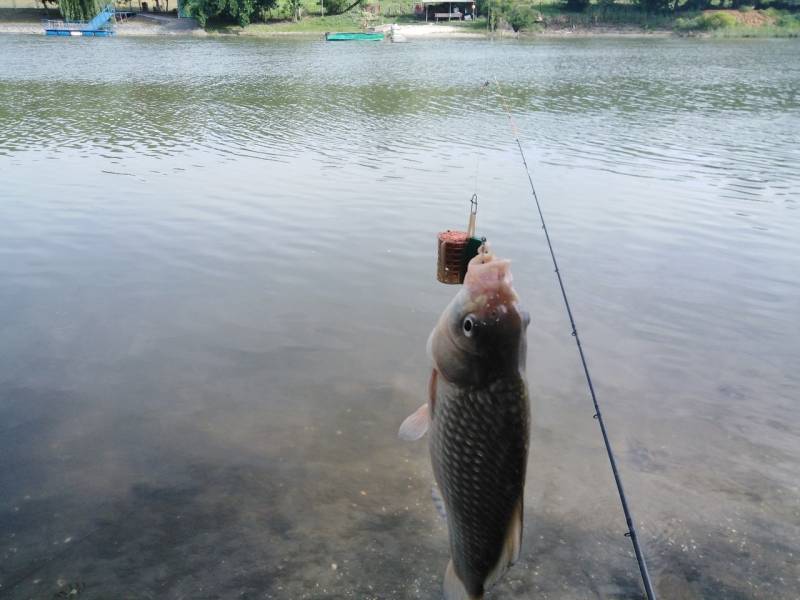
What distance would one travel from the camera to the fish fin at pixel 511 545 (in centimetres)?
239

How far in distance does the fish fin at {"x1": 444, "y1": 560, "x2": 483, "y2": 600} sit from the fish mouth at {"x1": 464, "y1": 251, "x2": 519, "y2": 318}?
43.5 inches

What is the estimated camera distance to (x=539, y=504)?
5.54 m

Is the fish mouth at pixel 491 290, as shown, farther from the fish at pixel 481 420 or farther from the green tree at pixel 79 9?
the green tree at pixel 79 9

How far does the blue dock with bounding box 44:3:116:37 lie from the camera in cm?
7281

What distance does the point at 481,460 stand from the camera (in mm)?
2314

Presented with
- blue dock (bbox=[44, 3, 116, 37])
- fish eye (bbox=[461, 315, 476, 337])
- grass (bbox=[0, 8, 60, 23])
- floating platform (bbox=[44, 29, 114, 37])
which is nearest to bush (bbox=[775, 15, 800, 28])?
blue dock (bbox=[44, 3, 116, 37])

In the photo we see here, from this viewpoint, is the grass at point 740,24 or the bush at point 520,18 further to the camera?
the bush at point 520,18

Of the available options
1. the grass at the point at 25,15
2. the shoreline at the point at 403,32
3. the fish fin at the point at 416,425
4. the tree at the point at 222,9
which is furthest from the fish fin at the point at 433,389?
the grass at the point at 25,15

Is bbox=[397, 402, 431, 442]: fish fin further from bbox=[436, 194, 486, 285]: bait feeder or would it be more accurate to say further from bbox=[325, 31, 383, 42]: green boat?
bbox=[325, 31, 383, 42]: green boat

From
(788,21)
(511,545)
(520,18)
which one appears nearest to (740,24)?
(788,21)

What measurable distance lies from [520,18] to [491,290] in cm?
9596

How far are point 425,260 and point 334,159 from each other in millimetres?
8312

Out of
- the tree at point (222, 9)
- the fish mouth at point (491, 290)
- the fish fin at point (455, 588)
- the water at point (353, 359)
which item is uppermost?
the tree at point (222, 9)

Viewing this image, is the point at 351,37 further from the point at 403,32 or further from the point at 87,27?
the point at 87,27
